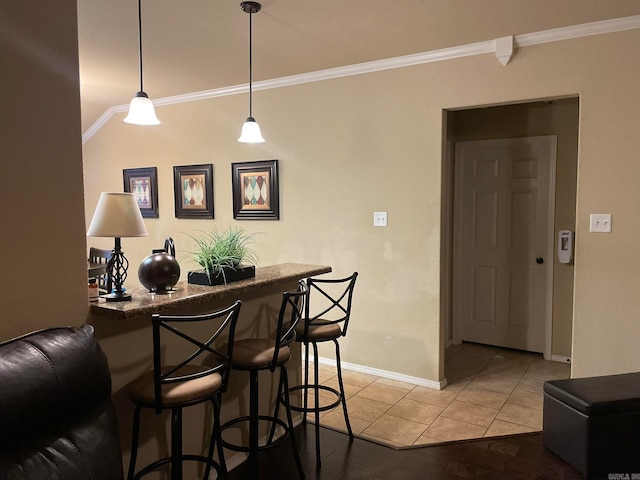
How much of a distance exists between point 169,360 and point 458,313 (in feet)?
11.0

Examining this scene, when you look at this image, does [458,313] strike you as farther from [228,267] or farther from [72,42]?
[72,42]

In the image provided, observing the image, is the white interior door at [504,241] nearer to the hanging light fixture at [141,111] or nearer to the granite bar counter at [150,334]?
the granite bar counter at [150,334]

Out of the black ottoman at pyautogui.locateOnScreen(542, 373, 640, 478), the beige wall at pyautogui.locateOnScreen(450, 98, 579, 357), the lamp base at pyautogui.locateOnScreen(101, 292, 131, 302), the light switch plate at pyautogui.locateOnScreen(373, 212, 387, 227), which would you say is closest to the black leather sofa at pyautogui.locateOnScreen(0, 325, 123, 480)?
the lamp base at pyautogui.locateOnScreen(101, 292, 131, 302)

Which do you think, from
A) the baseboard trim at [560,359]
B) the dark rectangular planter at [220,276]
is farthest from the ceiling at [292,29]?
the baseboard trim at [560,359]

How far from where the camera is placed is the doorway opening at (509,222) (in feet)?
13.6

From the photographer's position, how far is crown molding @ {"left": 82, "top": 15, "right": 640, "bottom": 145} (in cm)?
293

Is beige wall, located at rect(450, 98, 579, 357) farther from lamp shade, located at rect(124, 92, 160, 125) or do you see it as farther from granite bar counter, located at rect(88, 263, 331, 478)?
lamp shade, located at rect(124, 92, 160, 125)

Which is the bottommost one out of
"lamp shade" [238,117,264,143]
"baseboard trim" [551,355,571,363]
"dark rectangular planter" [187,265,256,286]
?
"baseboard trim" [551,355,571,363]

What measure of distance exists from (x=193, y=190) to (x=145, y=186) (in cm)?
71

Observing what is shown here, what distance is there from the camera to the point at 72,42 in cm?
167

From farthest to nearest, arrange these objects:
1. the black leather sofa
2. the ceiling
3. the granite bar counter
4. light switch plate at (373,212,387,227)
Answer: light switch plate at (373,212,387,227) → the ceiling → the granite bar counter → the black leather sofa

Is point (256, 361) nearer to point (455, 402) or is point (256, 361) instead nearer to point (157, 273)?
point (157, 273)

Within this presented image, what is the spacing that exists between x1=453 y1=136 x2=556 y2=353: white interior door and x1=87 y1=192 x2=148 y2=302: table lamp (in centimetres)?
342

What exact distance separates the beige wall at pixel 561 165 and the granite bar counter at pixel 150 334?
2.63m
